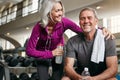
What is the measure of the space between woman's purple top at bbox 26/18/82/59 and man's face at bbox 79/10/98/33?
22 centimetres

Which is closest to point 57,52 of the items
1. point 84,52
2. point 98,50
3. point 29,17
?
point 84,52

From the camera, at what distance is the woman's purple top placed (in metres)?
1.86

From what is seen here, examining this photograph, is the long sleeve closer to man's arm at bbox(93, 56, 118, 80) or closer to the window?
man's arm at bbox(93, 56, 118, 80)

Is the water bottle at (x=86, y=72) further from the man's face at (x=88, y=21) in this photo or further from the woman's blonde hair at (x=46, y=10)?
the woman's blonde hair at (x=46, y=10)

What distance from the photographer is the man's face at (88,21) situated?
1614 mm

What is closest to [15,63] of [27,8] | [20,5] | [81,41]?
[81,41]

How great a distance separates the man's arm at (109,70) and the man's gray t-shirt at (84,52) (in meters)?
0.03

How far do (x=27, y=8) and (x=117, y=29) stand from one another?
5.00 metres

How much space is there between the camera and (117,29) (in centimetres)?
661

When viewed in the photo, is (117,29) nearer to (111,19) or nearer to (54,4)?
(111,19)

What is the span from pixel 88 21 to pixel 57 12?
273mm

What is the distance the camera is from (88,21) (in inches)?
63.9

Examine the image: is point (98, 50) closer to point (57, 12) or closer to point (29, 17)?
point (57, 12)

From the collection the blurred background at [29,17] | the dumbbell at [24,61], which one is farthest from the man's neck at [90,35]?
the dumbbell at [24,61]
